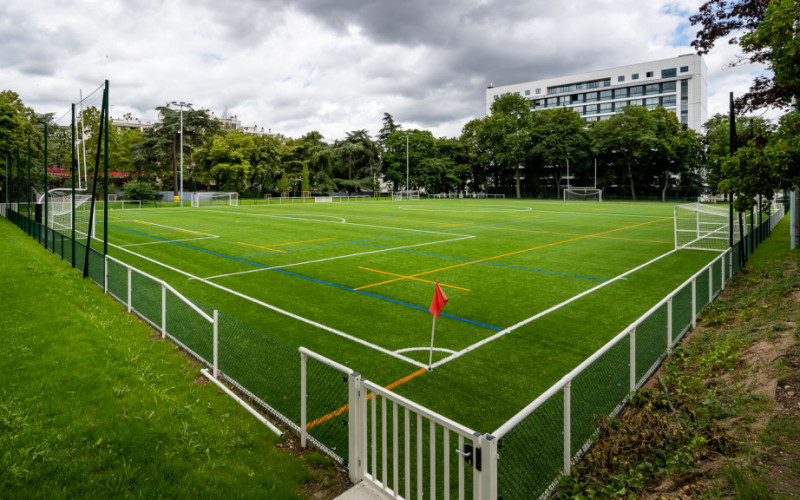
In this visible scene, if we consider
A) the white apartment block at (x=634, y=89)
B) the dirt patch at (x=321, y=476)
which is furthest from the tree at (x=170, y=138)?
the dirt patch at (x=321, y=476)

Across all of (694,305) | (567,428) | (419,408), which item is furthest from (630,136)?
(419,408)

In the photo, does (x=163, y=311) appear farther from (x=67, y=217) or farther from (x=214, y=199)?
(x=214, y=199)

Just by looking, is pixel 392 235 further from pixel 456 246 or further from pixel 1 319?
pixel 1 319

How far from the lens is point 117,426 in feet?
19.7

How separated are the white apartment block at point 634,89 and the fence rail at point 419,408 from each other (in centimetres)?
10346

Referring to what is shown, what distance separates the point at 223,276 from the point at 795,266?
17.9 m

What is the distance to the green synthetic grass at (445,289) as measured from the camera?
8281 millimetres

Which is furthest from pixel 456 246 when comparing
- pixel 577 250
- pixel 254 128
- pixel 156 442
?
pixel 254 128

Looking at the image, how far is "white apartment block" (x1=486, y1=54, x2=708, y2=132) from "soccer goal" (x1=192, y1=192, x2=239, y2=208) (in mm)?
67192

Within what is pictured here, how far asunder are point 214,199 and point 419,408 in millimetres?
66641

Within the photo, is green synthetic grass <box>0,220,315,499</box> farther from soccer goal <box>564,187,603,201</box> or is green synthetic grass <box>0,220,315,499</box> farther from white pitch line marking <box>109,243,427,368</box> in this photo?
soccer goal <box>564,187,603,201</box>

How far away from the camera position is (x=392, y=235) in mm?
27422

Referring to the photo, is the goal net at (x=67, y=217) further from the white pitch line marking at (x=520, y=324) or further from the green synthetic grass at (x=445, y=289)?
the white pitch line marking at (x=520, y=324)

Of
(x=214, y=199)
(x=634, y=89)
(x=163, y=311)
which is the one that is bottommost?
(x=163, y=311)
